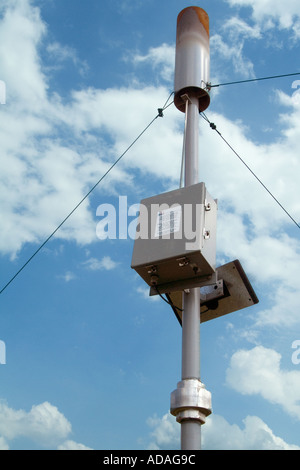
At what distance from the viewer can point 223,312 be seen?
435cm

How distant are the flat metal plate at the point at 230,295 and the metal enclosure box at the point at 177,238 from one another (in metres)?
0.26

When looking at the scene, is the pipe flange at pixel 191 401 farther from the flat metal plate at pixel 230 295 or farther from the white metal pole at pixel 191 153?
the flat metal plate at pixel 230 295

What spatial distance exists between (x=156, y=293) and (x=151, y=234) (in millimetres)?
440

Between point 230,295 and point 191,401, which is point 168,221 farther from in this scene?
point 191,401

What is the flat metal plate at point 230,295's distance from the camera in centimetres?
423

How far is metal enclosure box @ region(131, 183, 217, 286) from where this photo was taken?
152 inches

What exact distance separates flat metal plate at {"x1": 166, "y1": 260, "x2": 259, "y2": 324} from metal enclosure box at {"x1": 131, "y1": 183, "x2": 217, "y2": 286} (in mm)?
261

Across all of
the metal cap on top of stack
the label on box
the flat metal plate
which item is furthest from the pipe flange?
the metal cap on top of stack

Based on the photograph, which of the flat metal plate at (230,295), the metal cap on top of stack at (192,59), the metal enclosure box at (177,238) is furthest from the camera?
the metal cap on top of stack at (192,59)

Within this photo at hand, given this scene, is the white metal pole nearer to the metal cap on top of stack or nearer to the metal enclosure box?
the metal cap on top of stack

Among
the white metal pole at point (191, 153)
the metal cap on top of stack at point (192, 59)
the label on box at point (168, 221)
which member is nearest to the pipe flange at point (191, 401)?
the white metal pole at point (191, 153)
